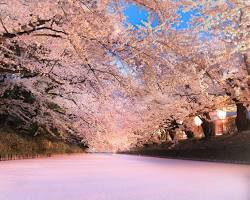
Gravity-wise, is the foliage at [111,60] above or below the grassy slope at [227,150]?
above

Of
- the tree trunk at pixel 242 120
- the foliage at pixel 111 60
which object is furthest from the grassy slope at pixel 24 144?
the tree trunk at pixel 242 120

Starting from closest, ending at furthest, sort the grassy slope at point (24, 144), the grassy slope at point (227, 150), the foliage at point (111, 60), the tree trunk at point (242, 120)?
the foliage at point (111, 60) → the grassy slope at point (227, 150) → the grassy slope at point (24, 144) → the tree trunk at point (242, 120)

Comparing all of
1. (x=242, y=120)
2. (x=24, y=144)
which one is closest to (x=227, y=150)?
(x=242, y=120)

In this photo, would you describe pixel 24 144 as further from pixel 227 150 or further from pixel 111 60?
pixel 111 60

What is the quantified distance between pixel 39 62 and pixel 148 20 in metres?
6.54

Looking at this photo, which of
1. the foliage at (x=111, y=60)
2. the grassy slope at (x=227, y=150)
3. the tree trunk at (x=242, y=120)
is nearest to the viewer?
the foliage at (x=111, y=60)

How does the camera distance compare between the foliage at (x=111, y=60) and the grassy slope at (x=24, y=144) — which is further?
the grassy slope at (x=24, y=144)

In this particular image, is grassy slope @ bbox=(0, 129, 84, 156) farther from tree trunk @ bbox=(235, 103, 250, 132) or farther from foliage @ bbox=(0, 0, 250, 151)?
tree trunk @ bbox=(235, 103, 250, 132)

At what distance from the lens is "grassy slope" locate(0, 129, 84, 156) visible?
23.1 meters

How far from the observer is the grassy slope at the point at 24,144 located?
23.1 metres

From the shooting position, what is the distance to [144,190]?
7914 millimetres

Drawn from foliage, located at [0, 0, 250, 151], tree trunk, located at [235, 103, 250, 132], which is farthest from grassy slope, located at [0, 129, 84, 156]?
tree trunk, located at [235, 103, 250, 132]

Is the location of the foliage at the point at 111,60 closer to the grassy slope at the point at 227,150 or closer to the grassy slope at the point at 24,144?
the grassy slope at the point at 24,144

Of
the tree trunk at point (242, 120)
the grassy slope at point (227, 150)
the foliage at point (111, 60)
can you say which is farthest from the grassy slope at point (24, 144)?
the tree trunk at point (242, 120)
